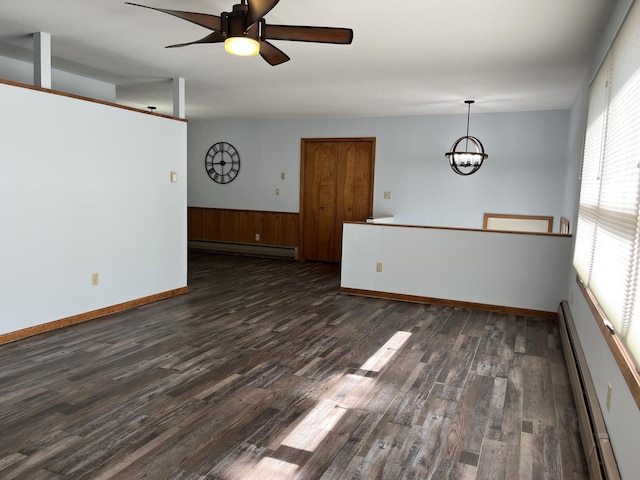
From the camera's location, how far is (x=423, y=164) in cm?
747

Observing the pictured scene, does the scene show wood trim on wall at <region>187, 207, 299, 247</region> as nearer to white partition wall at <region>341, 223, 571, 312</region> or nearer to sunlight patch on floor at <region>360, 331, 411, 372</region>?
white partition wall at <region>341, 223, 571, 312</region>

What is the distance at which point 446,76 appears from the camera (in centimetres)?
485

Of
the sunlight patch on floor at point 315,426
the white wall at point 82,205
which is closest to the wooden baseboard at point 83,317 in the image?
the white wall at point 82,205

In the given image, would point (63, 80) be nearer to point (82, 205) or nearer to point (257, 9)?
point (82, 205)

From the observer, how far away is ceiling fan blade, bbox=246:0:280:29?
7.76 feet

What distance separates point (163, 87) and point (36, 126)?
7.32 ft

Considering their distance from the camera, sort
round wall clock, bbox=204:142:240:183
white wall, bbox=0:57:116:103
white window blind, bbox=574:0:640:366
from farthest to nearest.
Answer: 1. round wall clock, bbox=204:142:240:183
2. white wall, bbox=0:57:116:103
3. white window blind, bbox=574:0:640:366

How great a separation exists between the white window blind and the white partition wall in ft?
5.07

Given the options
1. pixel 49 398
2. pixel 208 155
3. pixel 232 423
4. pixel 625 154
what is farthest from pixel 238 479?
pixel 208 155

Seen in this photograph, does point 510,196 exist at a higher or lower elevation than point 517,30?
lower

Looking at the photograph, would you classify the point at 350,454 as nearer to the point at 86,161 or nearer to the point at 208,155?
the point at 86,161

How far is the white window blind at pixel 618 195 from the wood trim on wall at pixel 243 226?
561cm

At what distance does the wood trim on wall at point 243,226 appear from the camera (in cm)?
848

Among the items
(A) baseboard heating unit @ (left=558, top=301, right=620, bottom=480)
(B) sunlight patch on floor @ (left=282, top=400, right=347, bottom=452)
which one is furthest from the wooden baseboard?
(A) baseboard heating unit @ (left=558, top=301, right=620, bottom=480)
